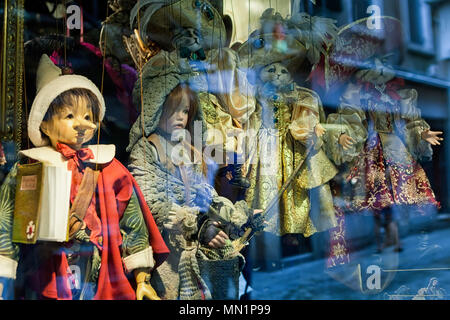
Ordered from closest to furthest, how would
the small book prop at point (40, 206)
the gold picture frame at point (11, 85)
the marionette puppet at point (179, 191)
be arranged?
the small book prop at point (40, 206)
the gold picture frame at point (11, 85)
the marionette puppet at point (179, 191)

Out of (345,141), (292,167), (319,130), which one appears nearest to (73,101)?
(292,167)

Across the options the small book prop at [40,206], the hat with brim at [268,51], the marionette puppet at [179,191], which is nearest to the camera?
the small book prop at [40,206]

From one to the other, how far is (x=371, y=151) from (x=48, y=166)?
1649 millimetres

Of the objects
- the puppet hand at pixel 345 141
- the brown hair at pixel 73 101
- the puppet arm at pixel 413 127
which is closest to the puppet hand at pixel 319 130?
the puppet hand at pixel 345 141

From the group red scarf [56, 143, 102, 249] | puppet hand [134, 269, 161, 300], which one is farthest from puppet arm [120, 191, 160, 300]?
red scarf [56, 143, 102, 249]

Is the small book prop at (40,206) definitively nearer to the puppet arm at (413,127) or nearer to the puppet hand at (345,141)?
the puppet hand at (345,141)

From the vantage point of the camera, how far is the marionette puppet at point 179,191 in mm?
2730

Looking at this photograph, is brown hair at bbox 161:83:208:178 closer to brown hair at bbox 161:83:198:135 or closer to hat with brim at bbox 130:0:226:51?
brown hair at bbox 161:83:198:135

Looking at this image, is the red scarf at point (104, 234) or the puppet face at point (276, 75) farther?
the puppet face at point (276, 75)

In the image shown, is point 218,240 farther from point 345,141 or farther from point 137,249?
point 345,141

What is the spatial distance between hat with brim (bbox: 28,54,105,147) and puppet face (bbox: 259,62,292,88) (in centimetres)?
92

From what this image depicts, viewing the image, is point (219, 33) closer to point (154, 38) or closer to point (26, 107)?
point (154, 38)

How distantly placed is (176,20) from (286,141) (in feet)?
2.64

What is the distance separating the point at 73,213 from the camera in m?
2.55
